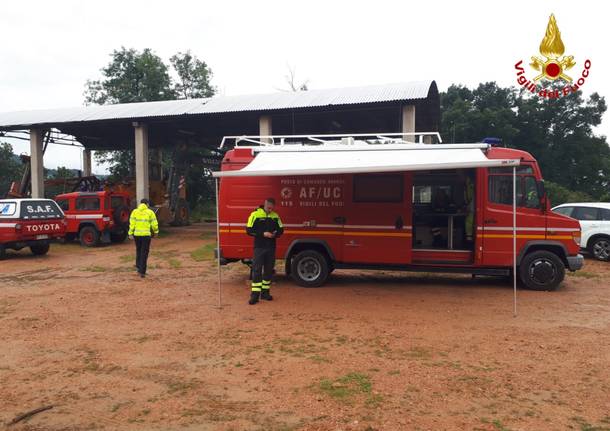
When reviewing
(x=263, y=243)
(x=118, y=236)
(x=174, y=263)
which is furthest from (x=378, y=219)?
(x=118, y=236)

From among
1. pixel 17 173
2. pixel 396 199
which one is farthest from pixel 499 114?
pixel 17 173

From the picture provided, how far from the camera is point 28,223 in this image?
1341 centimetres

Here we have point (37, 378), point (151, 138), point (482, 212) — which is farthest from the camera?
point (151, 138)

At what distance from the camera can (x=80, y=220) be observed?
1634 centimetres

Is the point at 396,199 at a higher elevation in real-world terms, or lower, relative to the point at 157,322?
higher

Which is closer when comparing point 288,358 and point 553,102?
point 288,358

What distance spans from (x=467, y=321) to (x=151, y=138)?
21809mm

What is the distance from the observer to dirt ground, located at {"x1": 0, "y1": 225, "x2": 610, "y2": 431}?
12.8 ft

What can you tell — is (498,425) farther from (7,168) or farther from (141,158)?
(7,168)

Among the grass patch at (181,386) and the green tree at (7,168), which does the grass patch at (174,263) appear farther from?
the green tree at (7,168)

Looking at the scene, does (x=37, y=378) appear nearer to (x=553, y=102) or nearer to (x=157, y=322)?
(x=157, y=322)

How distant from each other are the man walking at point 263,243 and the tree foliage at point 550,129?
3457 centimetres

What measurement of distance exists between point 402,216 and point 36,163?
1907 centimetres

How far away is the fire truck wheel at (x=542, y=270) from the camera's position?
8367mm
